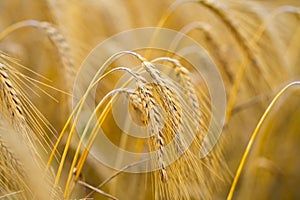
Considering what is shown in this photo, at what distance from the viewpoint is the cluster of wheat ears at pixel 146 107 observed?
74cm

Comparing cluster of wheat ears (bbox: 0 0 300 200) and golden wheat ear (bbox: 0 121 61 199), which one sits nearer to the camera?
golden wheat ear (bbox: 0 121 61 199)

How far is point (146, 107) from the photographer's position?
0.73m

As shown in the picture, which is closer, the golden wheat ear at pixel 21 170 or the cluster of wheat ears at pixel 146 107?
the golden wheat ear at pixel 21 170

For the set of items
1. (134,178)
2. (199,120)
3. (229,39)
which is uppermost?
(229,39)

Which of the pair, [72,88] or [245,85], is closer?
[72,88]

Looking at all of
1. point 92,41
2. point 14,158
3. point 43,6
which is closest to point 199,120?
point 14,158

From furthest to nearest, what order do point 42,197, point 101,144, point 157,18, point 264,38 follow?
point 157,18, point 264,38, point 101,144, point 42,197

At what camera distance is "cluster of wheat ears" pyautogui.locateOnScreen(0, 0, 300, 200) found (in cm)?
74

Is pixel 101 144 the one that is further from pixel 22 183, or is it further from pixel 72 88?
pixel 22 183

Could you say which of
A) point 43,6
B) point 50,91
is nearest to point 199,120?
point 50,91

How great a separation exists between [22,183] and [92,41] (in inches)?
38.6

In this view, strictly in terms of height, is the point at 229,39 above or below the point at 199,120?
above

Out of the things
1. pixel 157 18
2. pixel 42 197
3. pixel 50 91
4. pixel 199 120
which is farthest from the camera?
pixel 157 18

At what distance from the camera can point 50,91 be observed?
1.47 metres
